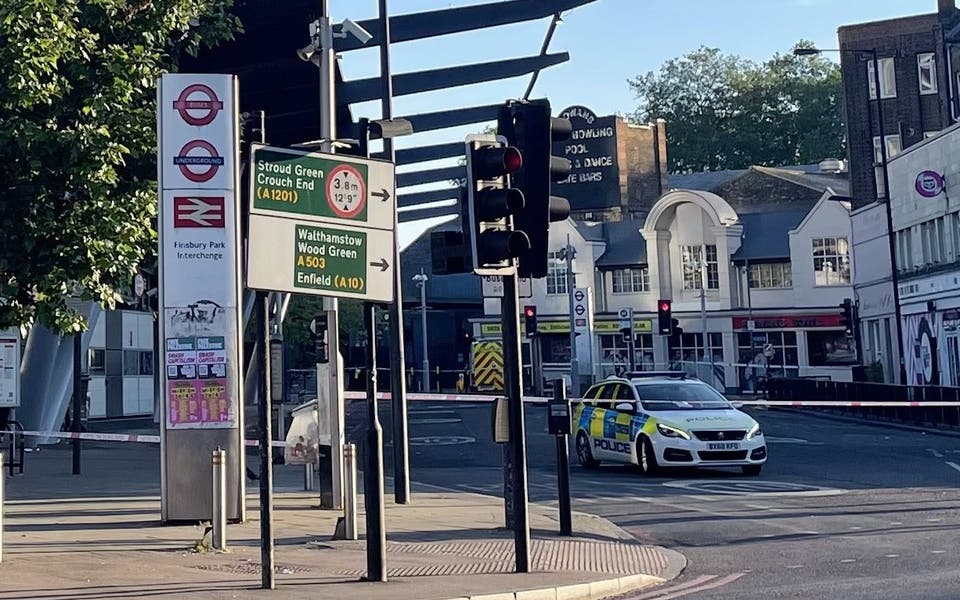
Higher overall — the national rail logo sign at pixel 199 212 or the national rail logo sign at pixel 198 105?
the national rail logo sign at pixel 198 105

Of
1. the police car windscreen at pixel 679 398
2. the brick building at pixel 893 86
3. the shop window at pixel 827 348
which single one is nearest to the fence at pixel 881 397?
the police car windscreen at pixel 679 398

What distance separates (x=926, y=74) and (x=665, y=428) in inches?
1854

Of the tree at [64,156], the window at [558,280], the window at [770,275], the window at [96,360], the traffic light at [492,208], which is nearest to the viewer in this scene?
the traffic light at [492,208]

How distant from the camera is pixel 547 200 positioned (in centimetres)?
1156

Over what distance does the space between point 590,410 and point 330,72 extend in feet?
27.6

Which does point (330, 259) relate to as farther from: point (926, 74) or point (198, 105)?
point (926, 74)

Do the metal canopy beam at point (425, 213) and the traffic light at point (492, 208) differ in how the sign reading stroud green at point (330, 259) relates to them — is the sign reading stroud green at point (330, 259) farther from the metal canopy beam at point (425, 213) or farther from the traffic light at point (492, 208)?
the metal canopy beam at point (425, 213)

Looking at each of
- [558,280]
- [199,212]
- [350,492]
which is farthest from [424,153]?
[558,280]

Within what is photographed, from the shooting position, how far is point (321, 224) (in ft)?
34.0

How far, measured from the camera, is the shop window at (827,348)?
62906 millimetres

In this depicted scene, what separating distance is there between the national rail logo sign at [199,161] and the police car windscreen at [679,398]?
8.78m

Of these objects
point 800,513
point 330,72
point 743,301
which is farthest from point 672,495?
point 743,301

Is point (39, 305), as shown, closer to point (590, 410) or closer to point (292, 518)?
point (292, 518)

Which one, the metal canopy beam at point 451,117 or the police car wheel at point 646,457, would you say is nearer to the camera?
the police car wheel at point 646,457
